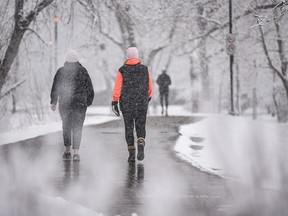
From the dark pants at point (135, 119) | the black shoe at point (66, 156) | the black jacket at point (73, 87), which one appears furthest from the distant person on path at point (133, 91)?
the black shoe at point (66, 156)

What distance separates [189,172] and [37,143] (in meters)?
5.70

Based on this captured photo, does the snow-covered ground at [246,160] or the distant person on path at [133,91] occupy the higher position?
the distant person on path at [133,91]

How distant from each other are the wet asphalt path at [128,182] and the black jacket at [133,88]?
0.96 metres

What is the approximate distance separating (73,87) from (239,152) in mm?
3345

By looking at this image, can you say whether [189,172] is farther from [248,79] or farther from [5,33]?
[248,79]

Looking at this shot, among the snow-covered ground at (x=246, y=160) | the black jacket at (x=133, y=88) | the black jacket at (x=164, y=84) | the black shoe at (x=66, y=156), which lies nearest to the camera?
the snow-covered ground at (x=246, y=160)

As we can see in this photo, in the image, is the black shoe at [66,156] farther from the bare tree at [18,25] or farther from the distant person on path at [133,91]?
the bare tree at [18,25]

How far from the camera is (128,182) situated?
8.11 m

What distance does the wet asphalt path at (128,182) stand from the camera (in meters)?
6.36

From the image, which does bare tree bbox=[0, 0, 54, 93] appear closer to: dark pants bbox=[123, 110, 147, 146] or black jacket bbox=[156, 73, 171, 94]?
dark pants bbox=[123, 110, 147, 146]

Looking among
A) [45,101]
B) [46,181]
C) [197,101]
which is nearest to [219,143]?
[46,181]

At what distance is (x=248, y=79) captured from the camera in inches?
1380

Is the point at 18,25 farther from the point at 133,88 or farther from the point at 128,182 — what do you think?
the point at 128,182

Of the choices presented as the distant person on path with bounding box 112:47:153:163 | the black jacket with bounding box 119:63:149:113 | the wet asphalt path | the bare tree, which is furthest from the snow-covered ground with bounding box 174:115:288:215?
the bare tree
